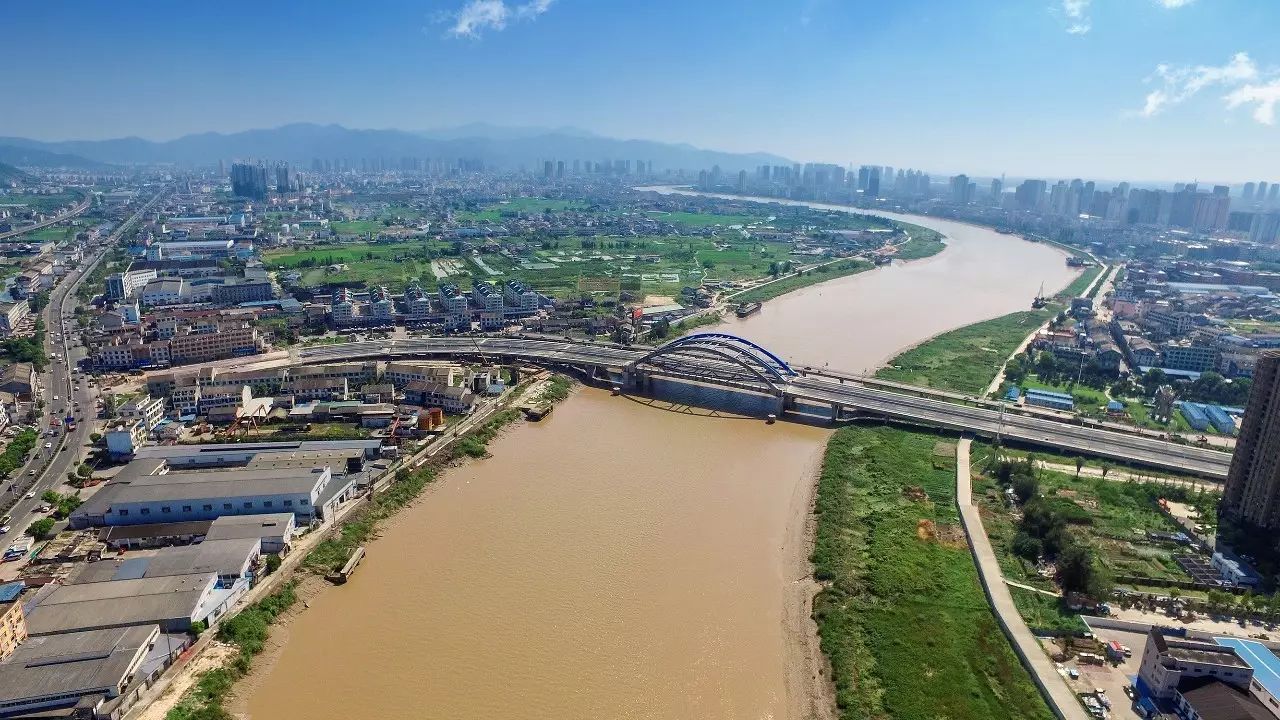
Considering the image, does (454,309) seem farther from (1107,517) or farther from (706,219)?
(706,219)

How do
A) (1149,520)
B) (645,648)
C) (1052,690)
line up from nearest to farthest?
(1052,690), (645,648), (1149,520)

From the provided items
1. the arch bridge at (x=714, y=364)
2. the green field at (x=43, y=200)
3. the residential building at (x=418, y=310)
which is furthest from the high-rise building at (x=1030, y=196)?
the green field at (x=43, y=200)

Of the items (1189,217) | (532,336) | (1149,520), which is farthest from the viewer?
(1189,217)

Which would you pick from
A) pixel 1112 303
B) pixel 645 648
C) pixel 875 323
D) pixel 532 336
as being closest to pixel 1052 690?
pixel 645 648

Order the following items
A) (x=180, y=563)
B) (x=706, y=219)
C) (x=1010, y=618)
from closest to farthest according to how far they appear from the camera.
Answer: (x=1010, y=618), (x=180, y=563), (x=706, y=219)

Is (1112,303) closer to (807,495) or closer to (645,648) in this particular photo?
(807,495)

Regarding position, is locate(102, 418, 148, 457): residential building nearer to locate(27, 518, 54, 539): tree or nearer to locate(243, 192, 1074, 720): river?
locate(27, 518, 54, 539): tree

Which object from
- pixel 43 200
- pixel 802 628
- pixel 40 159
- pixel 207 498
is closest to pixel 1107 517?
pixel 802 628
